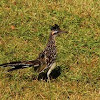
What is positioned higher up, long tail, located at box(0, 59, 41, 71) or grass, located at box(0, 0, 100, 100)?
long tail, located at box(0, 59, 41, 71)

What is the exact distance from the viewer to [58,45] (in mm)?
9594

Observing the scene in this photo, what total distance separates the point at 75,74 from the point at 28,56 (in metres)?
1.44

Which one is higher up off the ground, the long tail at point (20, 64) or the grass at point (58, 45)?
the long tail at point (20, 64)

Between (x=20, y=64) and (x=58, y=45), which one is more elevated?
(x=20, y=64)

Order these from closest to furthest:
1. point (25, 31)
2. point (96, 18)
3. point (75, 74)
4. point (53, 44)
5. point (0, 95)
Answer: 1. point (0, 95)
2. point (53, 44)
3. point (75, 74)
4. point (25, 31)
5. point (96, 18)

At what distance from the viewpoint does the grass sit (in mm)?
7664

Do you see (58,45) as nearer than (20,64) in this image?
No

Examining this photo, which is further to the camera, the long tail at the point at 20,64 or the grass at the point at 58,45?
the grass at the point at 58,45

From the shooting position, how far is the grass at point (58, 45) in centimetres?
766

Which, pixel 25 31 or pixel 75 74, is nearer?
pixel 75 74

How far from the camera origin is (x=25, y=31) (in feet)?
33.5

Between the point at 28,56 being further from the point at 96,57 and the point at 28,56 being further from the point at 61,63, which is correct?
the point at 96,57

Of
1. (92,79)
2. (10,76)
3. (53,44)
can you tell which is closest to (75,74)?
(92,79)

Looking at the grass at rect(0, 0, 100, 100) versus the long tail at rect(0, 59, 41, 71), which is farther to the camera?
the grass at rect(0, 0, 100, 100)
